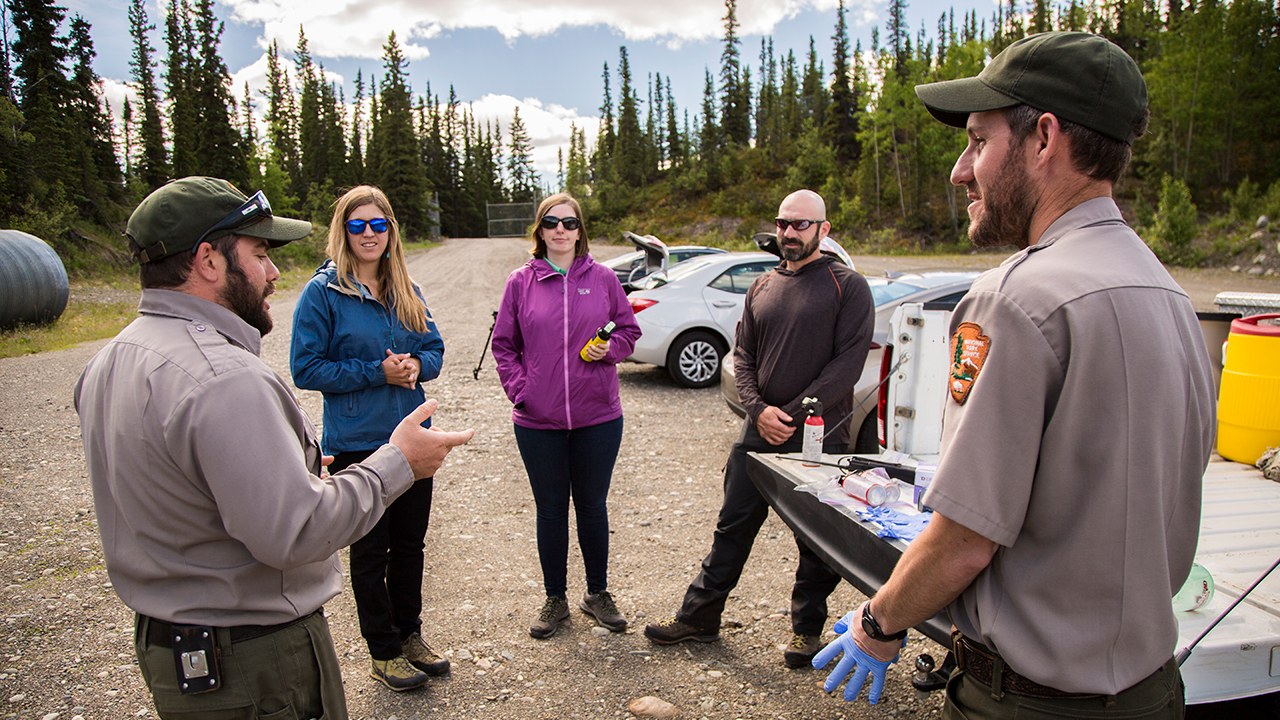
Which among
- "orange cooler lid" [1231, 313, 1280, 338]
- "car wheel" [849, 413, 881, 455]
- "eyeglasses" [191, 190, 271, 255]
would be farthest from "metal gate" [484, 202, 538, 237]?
"eyeglasses" [191, 190, 271, 255]

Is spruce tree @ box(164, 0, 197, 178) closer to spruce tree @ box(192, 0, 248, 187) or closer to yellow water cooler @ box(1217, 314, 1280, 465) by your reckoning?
spruce tree @ box(192, 0, 248, 187)

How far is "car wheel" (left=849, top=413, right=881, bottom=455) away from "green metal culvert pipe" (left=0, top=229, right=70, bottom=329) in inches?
575

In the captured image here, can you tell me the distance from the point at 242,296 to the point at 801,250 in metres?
2.54

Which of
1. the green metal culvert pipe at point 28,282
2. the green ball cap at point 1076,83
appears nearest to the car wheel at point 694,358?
the green ball cap at point 1076,83

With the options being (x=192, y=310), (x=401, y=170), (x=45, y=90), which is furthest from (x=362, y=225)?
(x=401, y=170)

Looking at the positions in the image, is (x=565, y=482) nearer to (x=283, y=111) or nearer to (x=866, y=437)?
(x=866, y=437)

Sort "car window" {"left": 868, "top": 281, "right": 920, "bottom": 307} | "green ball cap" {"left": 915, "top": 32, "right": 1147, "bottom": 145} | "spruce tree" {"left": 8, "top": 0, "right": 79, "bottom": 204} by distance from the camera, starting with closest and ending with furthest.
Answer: "green ball cap" {"left": 915, "top": 32, "right": 1147, "bottom": 145}, "car window" {"left": 868, "top": 281, "right": 920, "bottom": 307}, "spruce tree" {"left": 8, "top": 0, "right": 79, "bottom": 204}

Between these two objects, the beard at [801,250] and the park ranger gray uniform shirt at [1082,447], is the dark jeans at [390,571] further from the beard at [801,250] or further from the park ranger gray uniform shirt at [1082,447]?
the park ranger gray uniform shirt at [1082,447]

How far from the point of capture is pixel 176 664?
1650mm

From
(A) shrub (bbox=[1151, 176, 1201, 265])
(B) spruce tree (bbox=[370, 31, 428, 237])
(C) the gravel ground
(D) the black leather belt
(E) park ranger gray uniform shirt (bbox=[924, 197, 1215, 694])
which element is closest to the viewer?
(E) park ranger gray uniform shirt (bbox=[924, 197, 1215, 694])

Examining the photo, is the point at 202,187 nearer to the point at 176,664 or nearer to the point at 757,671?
the point at 176,664

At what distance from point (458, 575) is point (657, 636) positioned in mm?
1455

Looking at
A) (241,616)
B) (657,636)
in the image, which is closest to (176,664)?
(241,616)

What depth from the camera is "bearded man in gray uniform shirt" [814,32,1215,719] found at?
121 cm
